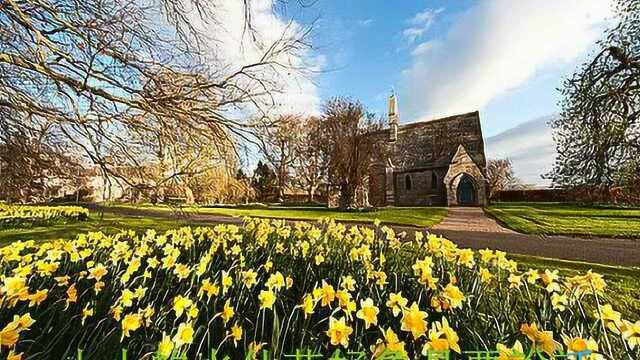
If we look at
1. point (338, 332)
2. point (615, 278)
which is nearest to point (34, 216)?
point (338, 332)

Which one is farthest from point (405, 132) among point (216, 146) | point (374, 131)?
point (216, 146)

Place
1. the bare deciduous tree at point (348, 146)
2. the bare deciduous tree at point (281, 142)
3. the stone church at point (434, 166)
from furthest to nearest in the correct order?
1. the stone church at point (434, 166)
2. the bare deciduous tree at point (348, 146)
3. the bare deciduous tree at point (281, 142)

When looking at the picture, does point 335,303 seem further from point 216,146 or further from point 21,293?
point 216,146

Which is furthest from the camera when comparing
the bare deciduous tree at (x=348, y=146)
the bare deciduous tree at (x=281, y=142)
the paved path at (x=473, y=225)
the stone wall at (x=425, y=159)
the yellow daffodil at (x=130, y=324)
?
the stone wall at (x=425, y=159)

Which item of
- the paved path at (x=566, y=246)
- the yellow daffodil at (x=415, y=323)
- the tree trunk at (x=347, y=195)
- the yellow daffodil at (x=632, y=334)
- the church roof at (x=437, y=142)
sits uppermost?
the church roof at (x=437, y=142)

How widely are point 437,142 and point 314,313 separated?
1465 inches

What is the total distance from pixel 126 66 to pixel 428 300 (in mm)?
4622

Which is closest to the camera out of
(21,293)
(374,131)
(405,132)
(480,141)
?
(21,293)

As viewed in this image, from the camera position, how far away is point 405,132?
1559 inches

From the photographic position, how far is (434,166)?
3566 cm

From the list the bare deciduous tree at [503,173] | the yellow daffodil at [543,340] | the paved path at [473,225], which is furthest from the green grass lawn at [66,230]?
the bare deciduous tree at [503,173]

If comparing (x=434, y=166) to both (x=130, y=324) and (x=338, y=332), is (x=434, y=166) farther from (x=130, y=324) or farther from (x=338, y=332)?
(x=130, y=324)

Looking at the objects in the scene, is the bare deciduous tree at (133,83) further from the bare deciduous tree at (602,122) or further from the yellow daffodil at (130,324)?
the bare deciduous tree at (602,122)

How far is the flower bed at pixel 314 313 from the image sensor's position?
5.49ft
